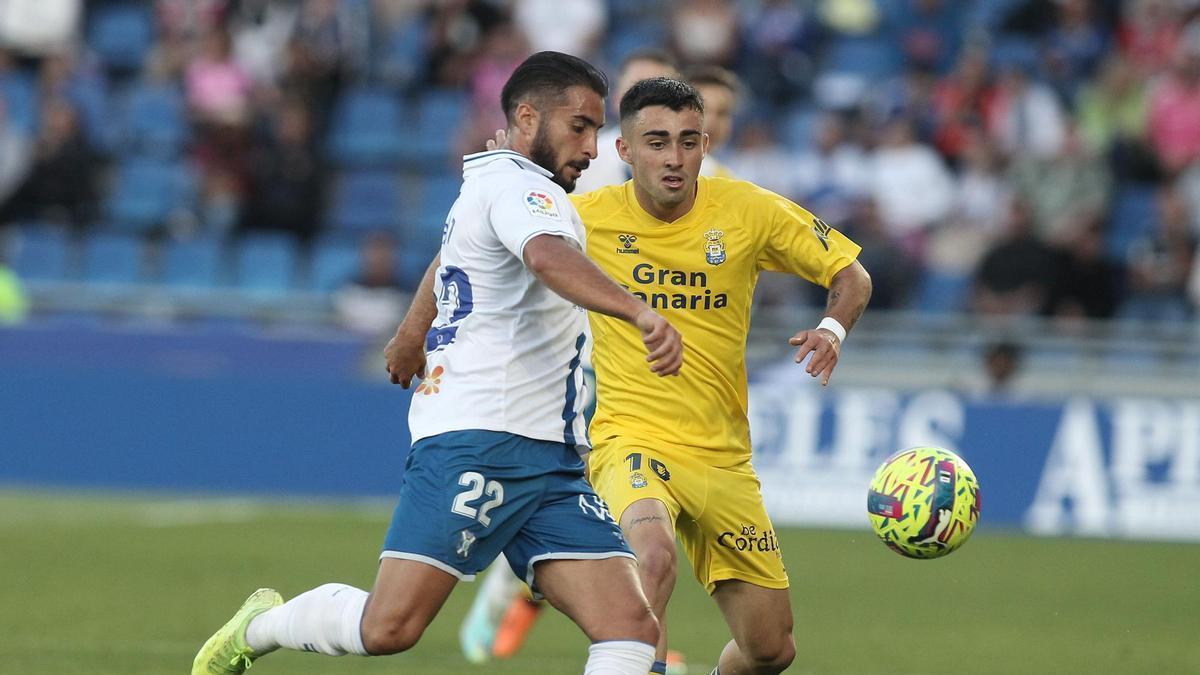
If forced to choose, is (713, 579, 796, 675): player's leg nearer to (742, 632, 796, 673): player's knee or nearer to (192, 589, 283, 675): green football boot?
(742, 632, 796, 673): player's knee

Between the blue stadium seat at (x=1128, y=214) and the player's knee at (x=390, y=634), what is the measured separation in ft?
44.2

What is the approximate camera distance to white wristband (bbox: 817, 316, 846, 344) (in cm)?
660

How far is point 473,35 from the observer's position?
19969 millimetres

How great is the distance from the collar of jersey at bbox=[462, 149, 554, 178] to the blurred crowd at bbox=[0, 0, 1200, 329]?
448 inches

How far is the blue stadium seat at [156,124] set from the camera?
19781 millimetres

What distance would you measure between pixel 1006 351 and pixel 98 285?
28.7 feet

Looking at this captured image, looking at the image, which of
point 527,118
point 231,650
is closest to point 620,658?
point 231,650

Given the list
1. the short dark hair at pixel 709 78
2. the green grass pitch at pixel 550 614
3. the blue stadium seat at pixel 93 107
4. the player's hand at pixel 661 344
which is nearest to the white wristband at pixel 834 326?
the player's hand at pixel 661 344

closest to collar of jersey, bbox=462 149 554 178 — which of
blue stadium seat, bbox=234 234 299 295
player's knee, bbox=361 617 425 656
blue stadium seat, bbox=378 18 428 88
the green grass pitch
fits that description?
player's knee, bbox=361 617 425 656

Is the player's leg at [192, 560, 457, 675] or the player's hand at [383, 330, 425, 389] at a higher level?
the player's hand at [383, 330, 425, 389]

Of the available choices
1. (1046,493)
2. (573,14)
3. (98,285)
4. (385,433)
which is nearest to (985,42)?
(573,14)

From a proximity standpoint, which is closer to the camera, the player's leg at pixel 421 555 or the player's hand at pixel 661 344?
the player's hand at pixel 661 344

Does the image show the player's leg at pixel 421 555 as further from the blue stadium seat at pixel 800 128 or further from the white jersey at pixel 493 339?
the blue stadium seat at pixel 800 128

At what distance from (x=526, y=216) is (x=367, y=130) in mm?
14775
